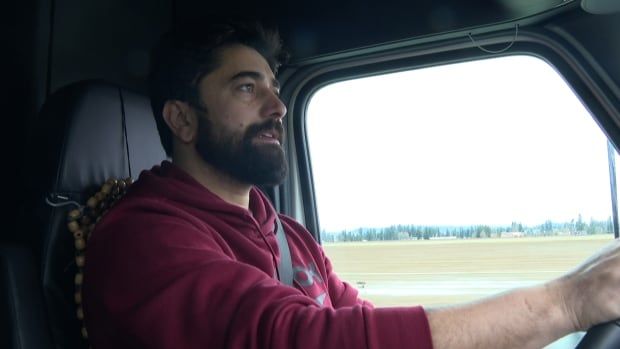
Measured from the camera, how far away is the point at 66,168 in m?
1.34

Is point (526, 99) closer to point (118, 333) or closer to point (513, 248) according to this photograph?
point (513, 248)

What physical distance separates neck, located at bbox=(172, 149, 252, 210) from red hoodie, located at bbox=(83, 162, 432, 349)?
0.14 meters

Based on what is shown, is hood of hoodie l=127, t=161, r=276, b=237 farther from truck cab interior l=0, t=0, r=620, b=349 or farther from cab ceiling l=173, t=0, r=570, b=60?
cab ceiling l=173, t=0, r=570, b=60

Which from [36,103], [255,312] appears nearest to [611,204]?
[255,312]

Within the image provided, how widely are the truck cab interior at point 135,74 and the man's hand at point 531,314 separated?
53 millimetres

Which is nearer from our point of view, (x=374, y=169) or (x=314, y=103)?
(x=374, y=169)

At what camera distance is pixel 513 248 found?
6.38 feet

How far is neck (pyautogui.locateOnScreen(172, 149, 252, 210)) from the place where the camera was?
155 centimetres

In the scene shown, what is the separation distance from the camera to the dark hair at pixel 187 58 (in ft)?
5.26

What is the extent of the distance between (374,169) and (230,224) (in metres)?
0.90

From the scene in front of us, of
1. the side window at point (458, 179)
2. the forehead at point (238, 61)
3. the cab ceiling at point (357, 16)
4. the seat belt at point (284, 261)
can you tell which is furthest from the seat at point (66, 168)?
the side window at point (458, 179)

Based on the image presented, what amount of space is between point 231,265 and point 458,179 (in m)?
1.14

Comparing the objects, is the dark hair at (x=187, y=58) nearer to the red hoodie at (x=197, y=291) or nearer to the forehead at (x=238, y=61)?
the forehead at (x=238, y=61)

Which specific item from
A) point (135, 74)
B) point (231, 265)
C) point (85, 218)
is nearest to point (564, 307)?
point (231, 265)
